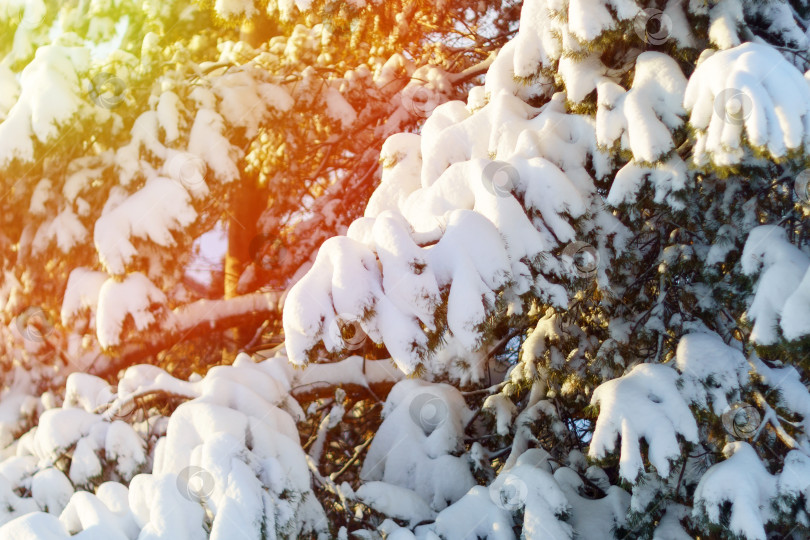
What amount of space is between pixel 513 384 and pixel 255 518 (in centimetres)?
178

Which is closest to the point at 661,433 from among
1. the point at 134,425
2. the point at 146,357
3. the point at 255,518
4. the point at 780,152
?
the point at 780,152

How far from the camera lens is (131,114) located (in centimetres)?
548

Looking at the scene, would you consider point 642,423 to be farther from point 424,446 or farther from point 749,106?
point 424,446

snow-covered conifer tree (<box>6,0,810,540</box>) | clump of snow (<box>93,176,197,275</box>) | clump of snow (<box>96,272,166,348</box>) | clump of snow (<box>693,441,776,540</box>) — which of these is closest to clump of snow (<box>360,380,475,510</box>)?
snow-covered conifer tree (<box>6,0,810,540</box>)

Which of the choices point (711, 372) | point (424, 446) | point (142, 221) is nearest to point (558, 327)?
point (711, 372)

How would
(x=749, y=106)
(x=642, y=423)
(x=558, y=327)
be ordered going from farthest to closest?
(x=558, y=327) < (x=642, y=423) < (x=749, y=106)

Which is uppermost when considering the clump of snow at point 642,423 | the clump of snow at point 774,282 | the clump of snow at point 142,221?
the clump of snow at point 774,282

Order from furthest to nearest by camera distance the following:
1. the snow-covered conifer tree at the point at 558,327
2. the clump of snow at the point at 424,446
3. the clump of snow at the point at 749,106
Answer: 1. the clump of snow at the point at 424,446
2. the snow-covered conifer tree at the point at 558,327
3. the clump of snow at the point at 749,106

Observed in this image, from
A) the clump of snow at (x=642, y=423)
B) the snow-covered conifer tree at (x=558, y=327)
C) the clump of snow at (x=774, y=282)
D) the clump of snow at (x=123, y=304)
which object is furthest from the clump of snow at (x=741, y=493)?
the clump of snow at (x=123, y=304)

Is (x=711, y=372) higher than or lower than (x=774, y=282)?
lower

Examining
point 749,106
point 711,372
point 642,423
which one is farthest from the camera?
point 711,372

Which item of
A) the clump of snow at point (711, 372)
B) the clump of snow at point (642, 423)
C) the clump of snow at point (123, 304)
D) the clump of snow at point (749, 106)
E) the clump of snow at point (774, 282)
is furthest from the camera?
the clump of snow at point (123, 304)

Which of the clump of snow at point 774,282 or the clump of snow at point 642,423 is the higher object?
the clump of snow at point 774,282

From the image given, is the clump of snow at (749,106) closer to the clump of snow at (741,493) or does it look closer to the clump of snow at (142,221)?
the clump of snow at (741,493)
